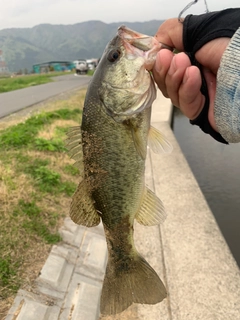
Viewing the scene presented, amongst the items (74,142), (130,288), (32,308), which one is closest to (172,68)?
(74,142)

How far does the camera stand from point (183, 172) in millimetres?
6980

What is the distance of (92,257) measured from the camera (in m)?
4.07

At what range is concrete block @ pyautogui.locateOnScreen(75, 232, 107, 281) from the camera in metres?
3.84

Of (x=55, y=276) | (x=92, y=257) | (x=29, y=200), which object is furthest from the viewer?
(x=29, y=200)

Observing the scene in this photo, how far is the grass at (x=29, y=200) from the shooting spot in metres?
3.48

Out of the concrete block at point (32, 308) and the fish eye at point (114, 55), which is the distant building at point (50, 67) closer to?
the concrete block at point (32, 308)

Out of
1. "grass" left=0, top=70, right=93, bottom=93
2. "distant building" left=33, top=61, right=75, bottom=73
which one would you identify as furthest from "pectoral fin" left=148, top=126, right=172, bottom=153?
"distant building" left=33, top=61, right=75, bottom=73

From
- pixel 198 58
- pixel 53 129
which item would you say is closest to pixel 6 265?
pixel 198 58

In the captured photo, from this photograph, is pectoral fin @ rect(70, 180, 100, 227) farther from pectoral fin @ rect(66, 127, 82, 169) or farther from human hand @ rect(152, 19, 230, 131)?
human hand @ rect(152, 19, 230, 131)

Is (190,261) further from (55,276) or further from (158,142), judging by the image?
(158,142)

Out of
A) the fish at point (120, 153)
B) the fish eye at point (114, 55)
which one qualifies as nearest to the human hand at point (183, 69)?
the fish at point (120, 153)

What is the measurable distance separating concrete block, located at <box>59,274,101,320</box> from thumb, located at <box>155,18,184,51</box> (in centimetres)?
276

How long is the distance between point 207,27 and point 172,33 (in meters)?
0.26

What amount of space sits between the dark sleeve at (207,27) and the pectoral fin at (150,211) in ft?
3.44
